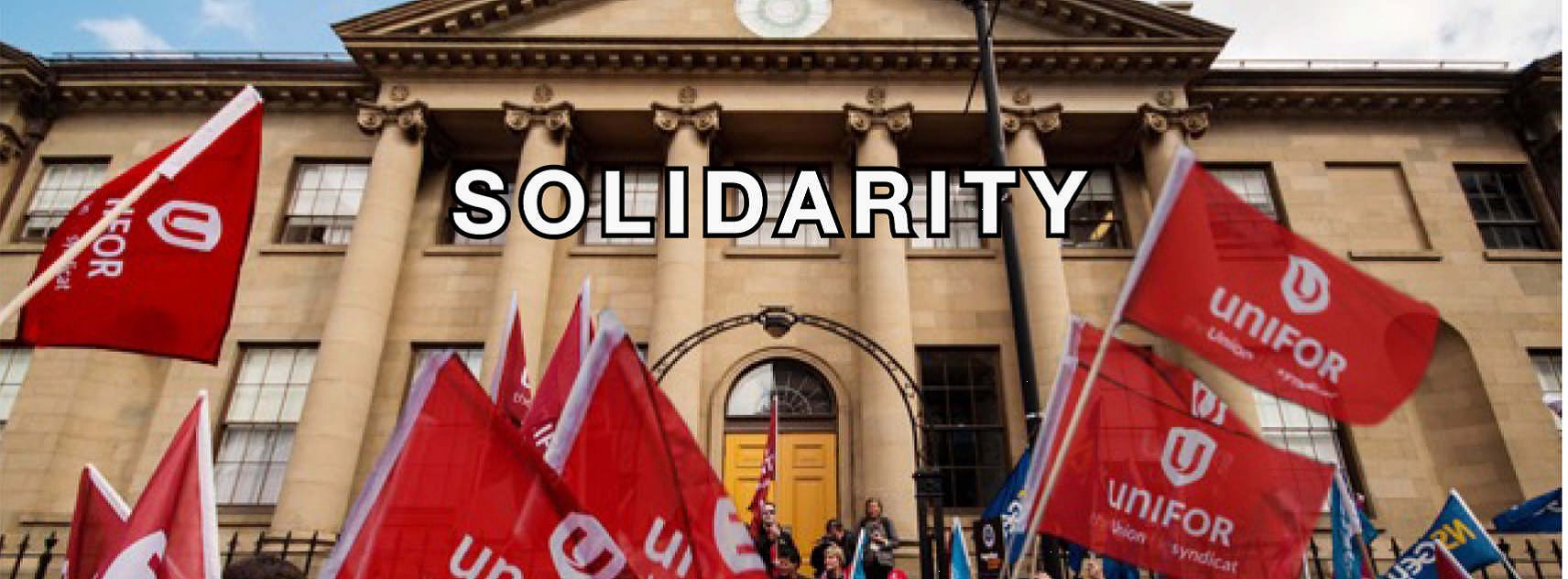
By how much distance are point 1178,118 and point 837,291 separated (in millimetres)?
7601

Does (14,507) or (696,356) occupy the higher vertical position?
(696,356)

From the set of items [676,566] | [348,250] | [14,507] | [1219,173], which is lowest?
[676,566]

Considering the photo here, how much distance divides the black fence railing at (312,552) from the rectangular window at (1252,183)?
22.5ft

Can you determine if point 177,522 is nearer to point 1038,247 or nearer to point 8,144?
point 1038,247

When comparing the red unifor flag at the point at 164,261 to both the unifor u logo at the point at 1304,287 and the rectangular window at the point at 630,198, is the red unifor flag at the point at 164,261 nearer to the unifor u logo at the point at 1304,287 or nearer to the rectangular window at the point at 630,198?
the unifor u logo at the point at 1304,287

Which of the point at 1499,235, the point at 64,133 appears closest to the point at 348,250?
the point at 64,133

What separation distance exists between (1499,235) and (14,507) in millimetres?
28207

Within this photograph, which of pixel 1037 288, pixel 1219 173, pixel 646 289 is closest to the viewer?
pixel 1037 288

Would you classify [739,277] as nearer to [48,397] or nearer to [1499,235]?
[48,397]

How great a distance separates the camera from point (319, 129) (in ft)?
56.7

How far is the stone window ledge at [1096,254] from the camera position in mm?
16172

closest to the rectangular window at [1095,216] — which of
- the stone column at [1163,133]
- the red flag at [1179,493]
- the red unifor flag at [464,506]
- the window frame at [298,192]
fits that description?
the stone column at [1163,133]

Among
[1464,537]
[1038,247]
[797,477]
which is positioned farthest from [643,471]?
[1038,247]

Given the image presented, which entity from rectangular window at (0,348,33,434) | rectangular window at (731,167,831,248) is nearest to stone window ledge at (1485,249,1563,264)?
rectangular window at (731,167,831,248)
